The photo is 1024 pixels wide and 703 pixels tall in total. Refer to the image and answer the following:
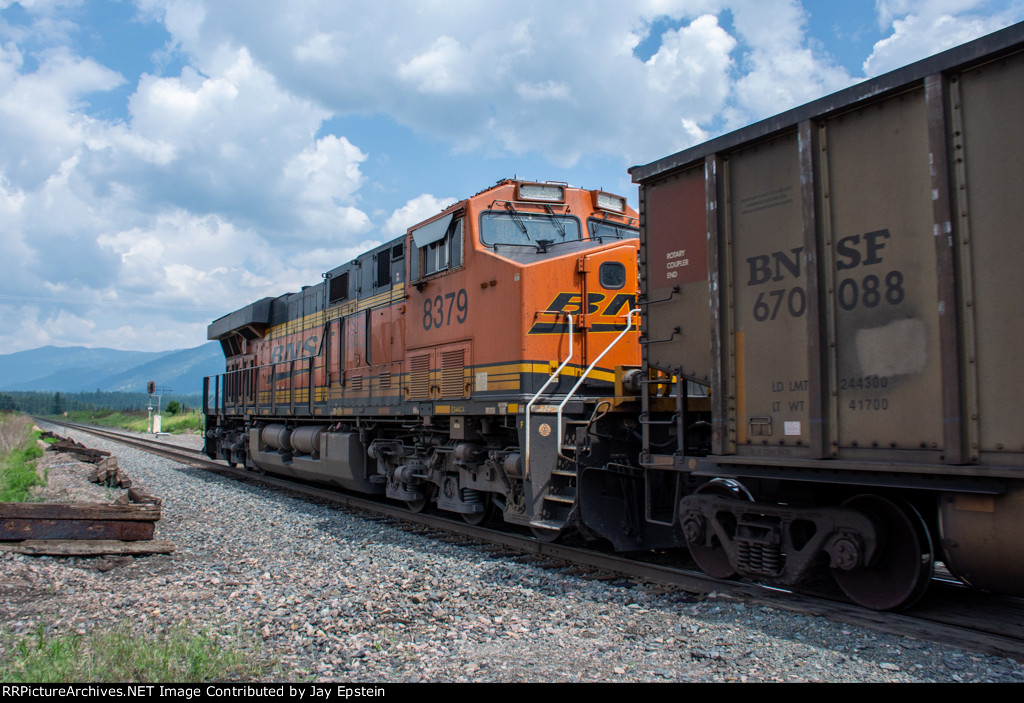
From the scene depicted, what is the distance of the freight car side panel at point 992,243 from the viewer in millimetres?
3799

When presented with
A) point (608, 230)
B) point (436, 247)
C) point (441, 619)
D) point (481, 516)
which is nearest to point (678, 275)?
point (608, 230)

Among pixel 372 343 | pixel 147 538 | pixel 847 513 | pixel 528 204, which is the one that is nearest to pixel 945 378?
pixel 847 513

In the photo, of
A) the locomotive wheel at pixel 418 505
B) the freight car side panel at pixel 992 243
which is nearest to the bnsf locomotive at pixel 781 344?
the freight car side panel at pixel 992 243

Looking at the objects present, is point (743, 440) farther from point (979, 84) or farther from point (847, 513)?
point (979, 84)

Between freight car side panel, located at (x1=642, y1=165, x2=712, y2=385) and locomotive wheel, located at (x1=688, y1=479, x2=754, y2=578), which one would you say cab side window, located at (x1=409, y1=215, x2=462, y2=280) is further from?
locomotive wheel, located at (x1=688, y1=479, x2=754, y2=578)

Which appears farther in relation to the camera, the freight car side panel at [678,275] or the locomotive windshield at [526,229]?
the locomotive windshield at [526,229]

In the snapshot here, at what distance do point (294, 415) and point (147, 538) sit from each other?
6180 millimetres

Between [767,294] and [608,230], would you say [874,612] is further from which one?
[608,230]

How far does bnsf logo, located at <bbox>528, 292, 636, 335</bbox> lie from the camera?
7531 mm

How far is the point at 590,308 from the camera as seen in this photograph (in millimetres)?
7762

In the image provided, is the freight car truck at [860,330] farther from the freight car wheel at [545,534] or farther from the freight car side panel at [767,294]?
the freight car wheel at [545,534]

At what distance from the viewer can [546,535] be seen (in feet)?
23.7

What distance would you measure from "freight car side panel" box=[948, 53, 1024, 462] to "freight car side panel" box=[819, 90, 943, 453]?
0.18 meters

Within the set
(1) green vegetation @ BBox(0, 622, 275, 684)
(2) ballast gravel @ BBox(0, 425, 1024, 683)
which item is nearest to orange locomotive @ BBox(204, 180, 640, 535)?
(2) ballast gravel @ BBox(0, 425, 1024, 683)
